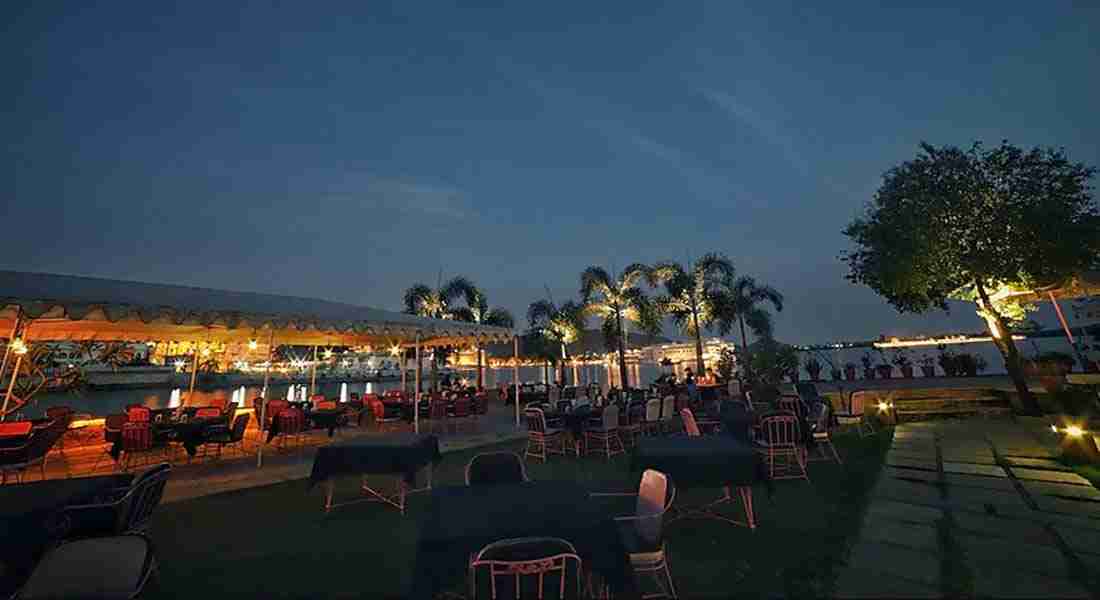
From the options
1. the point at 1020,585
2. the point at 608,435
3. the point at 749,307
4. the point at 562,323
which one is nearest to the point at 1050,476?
the point at 1020,585

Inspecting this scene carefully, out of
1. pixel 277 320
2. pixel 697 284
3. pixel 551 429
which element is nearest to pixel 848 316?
Result: pixel 697 284

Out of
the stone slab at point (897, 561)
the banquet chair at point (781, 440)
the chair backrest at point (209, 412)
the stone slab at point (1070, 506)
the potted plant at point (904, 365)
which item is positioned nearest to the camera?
the stone slab at point (897, 561)

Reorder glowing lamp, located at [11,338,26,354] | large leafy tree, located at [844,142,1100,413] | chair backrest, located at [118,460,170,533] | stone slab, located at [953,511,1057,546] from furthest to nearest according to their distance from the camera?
large leafy tree, located at [844,142,1100,413] → glowing lamp, located at [11,338,26,354] → stone slab, located at [953,511,1057,546] → chair backrest, located at [118,460,170,533]

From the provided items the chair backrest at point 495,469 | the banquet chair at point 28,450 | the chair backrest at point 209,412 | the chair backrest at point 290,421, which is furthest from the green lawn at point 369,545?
the chair backrest at point 209,412

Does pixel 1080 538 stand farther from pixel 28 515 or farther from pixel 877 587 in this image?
pixel 28 515

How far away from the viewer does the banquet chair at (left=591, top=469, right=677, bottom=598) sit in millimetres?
A: 2576

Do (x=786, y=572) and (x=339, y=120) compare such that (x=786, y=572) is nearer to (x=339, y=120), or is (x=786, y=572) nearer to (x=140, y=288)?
(x=140, y=288)

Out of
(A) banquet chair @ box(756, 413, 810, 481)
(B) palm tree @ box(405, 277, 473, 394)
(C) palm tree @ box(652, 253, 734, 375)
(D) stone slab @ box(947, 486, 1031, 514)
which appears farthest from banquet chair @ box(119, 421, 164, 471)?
(C) palm tree @ box(652, 253, 734, 375)

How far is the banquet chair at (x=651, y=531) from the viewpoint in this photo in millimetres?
2576

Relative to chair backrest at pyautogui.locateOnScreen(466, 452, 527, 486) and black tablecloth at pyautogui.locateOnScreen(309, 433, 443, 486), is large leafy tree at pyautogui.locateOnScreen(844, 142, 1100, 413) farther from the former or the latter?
black tablecloth at pyautogui.locateOnScreen(309, 433, 443, 486)

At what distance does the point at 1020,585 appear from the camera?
2709mm

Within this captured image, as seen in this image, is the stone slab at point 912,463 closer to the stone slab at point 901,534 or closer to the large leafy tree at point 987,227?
the stone slab at point 901,534

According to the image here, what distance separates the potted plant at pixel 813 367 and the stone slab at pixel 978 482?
56.3 feet

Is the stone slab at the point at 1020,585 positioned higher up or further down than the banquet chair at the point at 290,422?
further down
